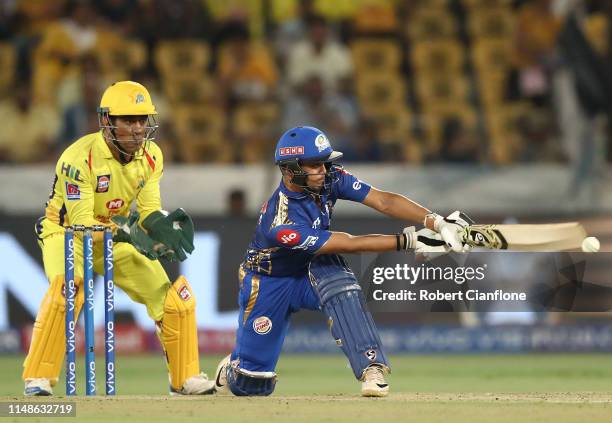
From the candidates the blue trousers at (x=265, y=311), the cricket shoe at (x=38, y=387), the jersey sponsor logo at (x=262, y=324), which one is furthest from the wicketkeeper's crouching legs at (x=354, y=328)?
the cricket shoe at (x=38, y=387)

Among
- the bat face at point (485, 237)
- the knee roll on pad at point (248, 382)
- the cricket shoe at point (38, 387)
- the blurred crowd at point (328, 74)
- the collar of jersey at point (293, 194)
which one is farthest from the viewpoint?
the blurred crowd at point (328, 74)

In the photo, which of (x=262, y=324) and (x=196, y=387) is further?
(x=196, y=387)

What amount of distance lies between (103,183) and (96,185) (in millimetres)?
44

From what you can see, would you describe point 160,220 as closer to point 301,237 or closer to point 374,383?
point 301,237

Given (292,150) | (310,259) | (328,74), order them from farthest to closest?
(328,74)
(310,259)
(292,150)

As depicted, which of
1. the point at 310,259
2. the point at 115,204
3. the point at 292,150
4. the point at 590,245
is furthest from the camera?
the point at 115,204

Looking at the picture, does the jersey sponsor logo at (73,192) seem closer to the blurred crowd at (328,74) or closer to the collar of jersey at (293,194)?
the collar of jersey at (293,194)

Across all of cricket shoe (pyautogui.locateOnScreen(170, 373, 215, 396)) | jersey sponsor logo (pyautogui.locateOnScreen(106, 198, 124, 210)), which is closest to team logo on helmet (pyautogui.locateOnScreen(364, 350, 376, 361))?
cricket shoe (pyautogui.locateOnScreen(170, 373, 215, 396))

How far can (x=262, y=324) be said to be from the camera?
7.74m

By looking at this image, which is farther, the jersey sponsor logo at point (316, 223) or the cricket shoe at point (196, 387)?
the cricket shoe at point (196, 387)

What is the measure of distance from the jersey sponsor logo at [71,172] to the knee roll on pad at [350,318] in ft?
4.79

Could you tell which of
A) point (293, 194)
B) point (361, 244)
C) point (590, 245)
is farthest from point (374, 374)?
point (590, 245)

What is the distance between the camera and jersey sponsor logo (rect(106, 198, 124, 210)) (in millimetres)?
7824

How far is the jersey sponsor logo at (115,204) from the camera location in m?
7.82
